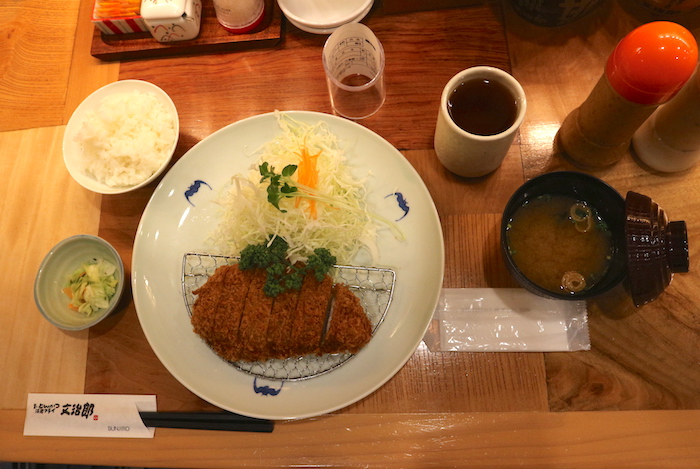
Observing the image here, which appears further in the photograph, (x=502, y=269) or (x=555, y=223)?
(x=502, y=269)

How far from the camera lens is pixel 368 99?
1.90 metres

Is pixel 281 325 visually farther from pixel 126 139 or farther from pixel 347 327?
pixel 126 139

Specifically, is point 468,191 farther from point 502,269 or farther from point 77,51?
point 77,51

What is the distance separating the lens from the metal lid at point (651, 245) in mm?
1340

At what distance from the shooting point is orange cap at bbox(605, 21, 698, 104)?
121 cm

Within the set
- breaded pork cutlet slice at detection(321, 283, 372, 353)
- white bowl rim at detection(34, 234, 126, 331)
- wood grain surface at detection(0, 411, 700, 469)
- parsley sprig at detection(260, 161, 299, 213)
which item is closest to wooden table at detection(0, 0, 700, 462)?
wood grain surface at detection(0, 411, 700, 469)

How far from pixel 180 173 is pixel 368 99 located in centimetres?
88

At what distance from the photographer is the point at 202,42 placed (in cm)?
201

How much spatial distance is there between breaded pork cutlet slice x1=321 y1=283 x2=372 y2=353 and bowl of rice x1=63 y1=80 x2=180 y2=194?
0.93m

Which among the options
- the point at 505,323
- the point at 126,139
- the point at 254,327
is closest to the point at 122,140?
the point at 126,139

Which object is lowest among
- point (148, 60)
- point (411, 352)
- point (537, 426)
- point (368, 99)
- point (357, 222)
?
point (537, 426)

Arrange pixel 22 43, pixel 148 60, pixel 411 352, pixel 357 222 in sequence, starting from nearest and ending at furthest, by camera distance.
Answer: pixel 411 352
pixel 357 222
pixel 148 60
pixel 22 43

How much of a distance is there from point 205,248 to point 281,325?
493 mm

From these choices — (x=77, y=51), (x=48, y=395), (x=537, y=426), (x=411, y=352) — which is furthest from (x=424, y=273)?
(x=77, y=51)
